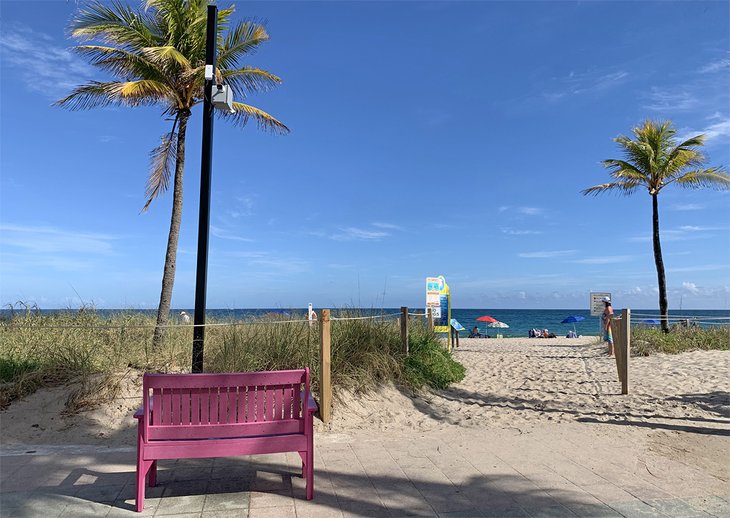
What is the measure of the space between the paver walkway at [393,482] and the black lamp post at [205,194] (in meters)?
1.79

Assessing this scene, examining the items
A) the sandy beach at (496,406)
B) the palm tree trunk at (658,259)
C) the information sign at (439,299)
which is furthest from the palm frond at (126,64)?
the palm tree trunk at (658,259)

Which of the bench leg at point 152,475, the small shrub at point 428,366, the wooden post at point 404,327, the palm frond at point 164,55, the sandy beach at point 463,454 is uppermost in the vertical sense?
the palm frond at point 164,55

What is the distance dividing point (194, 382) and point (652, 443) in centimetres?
498

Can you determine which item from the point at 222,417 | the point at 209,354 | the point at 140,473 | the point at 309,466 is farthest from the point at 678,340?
the point at 140,473

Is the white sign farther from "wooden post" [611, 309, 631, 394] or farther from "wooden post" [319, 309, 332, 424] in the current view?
"wooden post" [319, 309, 332, 424]

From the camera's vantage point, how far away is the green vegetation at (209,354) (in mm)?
7113

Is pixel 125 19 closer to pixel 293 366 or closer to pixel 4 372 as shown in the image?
pixel 4 372

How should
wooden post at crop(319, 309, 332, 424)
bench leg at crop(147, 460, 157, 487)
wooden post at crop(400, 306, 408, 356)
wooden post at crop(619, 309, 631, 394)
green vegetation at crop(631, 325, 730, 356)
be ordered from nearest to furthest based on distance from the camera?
bench leg at crop(147, 460, 157, 487)
wooden post at crop(319, 309, 332, 424)
wooden post at crop(619, 309, 631, 394)
wooden post at crop(400, 306, 408, 356)
green vegetation at crop(631, 325, 730, 356)

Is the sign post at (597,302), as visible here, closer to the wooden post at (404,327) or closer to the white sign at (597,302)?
the white sign at (597,302)

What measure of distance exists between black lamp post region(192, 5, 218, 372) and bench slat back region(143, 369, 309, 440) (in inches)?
109

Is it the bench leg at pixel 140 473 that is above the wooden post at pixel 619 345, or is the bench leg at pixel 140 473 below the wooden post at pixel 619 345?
below

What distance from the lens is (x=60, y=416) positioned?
640 cm

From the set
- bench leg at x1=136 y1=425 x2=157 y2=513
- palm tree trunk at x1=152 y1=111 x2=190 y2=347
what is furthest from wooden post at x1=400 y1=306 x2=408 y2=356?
bench leg at x1=136 y1=425 x2=157 y2=513

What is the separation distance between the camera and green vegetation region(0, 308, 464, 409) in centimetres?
711
